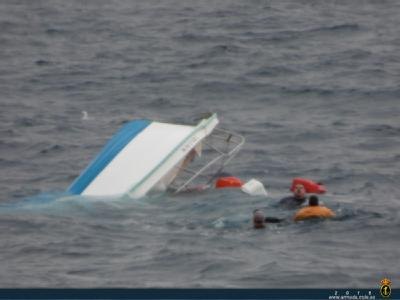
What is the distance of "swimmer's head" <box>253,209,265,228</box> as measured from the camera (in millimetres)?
20672

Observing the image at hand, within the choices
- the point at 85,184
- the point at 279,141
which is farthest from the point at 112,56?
the point at 85,184

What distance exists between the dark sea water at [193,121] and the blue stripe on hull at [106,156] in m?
0.46

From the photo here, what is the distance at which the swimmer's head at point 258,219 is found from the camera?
814 inches

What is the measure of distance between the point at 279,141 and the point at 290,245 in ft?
30.6

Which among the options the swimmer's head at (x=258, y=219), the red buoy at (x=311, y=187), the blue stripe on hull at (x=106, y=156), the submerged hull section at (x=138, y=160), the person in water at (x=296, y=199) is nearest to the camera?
the swimmer's head at (x=258, y=219)

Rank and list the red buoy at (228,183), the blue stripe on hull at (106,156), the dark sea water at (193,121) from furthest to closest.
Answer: the red buoy at (228,183)
the blue stripe on hull at (106,156)
the dark sea water at (193,121)

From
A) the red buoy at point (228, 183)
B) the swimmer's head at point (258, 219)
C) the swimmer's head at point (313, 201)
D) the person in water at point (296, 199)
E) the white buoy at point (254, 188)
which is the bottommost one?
the swimmer's head at point (258, 219)

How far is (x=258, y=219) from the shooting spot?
68.0 ft

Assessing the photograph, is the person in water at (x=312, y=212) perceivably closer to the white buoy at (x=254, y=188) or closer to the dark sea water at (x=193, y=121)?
the dark sea water at (x=193, y=121)

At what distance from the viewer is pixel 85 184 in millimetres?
23609

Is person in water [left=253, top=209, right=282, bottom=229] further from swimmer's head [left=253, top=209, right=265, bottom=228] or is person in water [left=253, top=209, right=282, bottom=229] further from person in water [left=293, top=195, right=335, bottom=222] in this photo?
person in water [left=293, top=195, right=335, bottom=222]

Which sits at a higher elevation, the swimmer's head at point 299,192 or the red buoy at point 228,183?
the red buoy at point 228,183

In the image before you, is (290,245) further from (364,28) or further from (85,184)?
(364,28)

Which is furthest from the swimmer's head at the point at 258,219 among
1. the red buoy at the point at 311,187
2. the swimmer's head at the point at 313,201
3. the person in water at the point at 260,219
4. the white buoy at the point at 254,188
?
the red buoy at the point at 311,187
